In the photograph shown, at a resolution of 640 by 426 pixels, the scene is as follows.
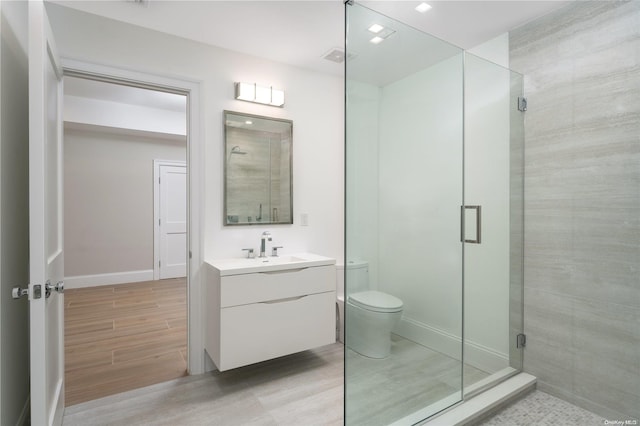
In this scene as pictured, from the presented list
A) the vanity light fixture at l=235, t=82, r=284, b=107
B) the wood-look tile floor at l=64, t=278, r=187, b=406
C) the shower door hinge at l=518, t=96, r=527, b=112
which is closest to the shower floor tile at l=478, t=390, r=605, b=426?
the shower door hinge at l=518, t=96, r=527, b=112

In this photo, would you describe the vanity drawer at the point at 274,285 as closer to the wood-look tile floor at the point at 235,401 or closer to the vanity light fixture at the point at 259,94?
the wood-look tile floor at the point at 235,401

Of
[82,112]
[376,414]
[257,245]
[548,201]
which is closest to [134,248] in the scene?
[82,112]

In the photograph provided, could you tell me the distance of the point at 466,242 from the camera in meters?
2.04

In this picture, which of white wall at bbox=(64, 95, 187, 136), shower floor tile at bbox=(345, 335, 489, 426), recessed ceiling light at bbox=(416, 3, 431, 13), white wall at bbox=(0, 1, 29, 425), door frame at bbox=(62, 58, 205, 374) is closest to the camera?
white wall at bbox=(0, 1, 29, 425)

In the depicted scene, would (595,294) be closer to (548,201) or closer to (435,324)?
(548,201)

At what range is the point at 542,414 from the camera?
6.39 feet

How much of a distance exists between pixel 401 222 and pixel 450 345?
0.81 metres

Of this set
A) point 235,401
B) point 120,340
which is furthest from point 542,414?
point 120,340

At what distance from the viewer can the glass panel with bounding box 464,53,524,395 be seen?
221cm

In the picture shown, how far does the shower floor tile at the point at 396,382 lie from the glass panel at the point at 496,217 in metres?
0.48

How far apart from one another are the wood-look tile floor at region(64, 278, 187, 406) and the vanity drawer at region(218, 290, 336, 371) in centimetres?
58

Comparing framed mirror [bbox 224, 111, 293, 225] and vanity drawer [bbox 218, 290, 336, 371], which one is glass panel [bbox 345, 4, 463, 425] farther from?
framed mirror [bbox 224, 111, 293, 225]

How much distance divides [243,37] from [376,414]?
8.28 ft

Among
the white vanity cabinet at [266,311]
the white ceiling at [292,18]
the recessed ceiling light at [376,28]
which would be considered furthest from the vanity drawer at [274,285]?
the white ceiling at [292,18]
